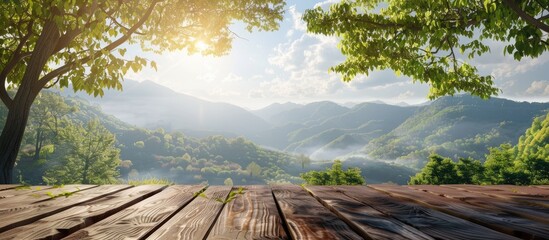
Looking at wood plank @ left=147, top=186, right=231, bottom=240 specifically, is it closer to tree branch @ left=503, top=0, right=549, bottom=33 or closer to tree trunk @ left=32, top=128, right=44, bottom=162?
tree branch @ left=503, top=0, right=549, bottom=33

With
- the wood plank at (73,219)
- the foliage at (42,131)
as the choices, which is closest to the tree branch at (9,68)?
the wood plank at (73,219)

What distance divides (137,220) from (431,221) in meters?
1.81

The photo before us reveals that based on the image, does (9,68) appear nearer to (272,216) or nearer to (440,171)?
(272,216)

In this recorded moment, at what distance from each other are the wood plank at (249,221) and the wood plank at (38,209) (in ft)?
3.91

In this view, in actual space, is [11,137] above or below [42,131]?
below

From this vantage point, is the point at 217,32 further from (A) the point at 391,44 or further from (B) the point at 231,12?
Result: (A) the point at 391,44

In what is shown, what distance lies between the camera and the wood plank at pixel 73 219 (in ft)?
6.17

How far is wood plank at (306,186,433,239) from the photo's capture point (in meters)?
1.82

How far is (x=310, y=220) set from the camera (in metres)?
2.19

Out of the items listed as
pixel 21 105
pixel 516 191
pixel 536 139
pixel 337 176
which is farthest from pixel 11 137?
pixel 536 139

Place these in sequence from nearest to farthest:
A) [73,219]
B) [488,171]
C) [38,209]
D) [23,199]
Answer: [73,219] → [38,209] → [23,199] → [488,171]

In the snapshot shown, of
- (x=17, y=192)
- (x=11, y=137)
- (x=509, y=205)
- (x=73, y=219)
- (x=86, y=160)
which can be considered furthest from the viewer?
(x=86, y=160)

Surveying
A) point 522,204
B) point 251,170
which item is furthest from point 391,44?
point 251,170

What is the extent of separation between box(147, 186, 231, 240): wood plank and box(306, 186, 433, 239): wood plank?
2.75 ft
